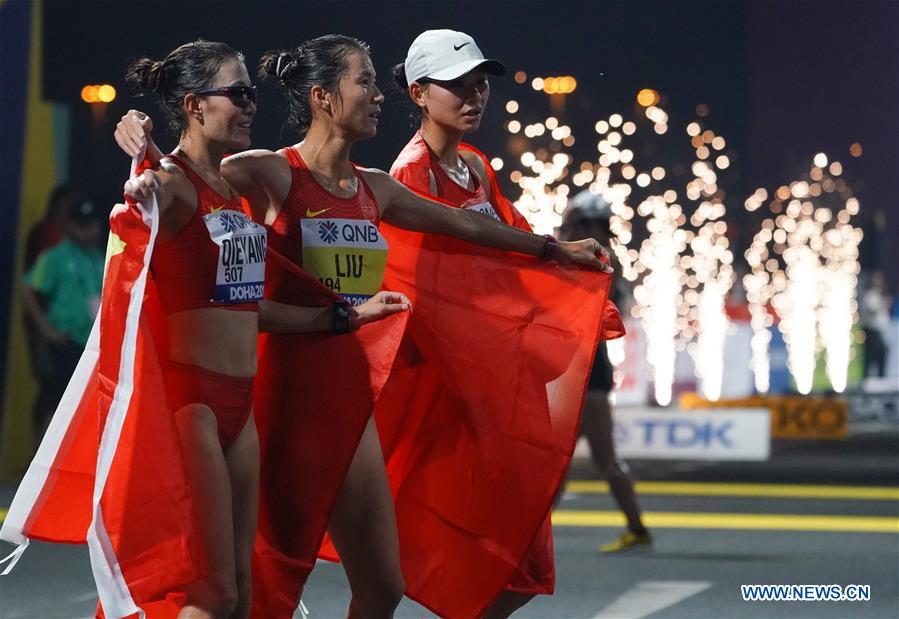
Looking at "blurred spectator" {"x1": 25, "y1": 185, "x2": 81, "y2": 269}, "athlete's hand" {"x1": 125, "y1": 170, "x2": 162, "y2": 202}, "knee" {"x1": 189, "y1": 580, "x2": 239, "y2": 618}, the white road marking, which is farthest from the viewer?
"blurred spectator" {"x1": 25, "y1": 185, "x2": 81, "y2": 269}

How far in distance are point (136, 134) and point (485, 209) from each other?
1.53 metres

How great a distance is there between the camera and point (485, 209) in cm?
546

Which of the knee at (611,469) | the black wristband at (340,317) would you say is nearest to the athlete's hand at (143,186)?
the black wristband at (340,317)

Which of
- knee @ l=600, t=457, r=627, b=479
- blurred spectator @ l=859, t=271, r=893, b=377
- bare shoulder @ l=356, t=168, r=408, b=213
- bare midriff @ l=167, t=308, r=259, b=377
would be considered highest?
bare shoulder @ l=356, t=168, r=408, b=213

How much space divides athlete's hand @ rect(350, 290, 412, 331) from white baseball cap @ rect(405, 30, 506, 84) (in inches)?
32.3

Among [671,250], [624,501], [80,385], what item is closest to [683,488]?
[624,501]

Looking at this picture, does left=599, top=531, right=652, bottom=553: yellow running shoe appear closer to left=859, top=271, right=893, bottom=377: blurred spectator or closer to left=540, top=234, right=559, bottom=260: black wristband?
left=540, top=234, right=559, bottom=260: black wristband

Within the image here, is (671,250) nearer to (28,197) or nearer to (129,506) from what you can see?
(28,197)

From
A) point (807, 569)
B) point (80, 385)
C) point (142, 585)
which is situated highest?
point (80, 385)

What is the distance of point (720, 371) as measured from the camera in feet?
62.6

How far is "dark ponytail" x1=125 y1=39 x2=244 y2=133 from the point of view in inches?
177

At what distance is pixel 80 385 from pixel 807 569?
500 cm

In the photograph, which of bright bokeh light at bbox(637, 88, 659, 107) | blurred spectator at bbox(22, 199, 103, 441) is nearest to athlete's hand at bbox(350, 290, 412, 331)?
blurred spectator at bbox(22, 199, 103, 441)

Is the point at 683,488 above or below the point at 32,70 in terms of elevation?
below
